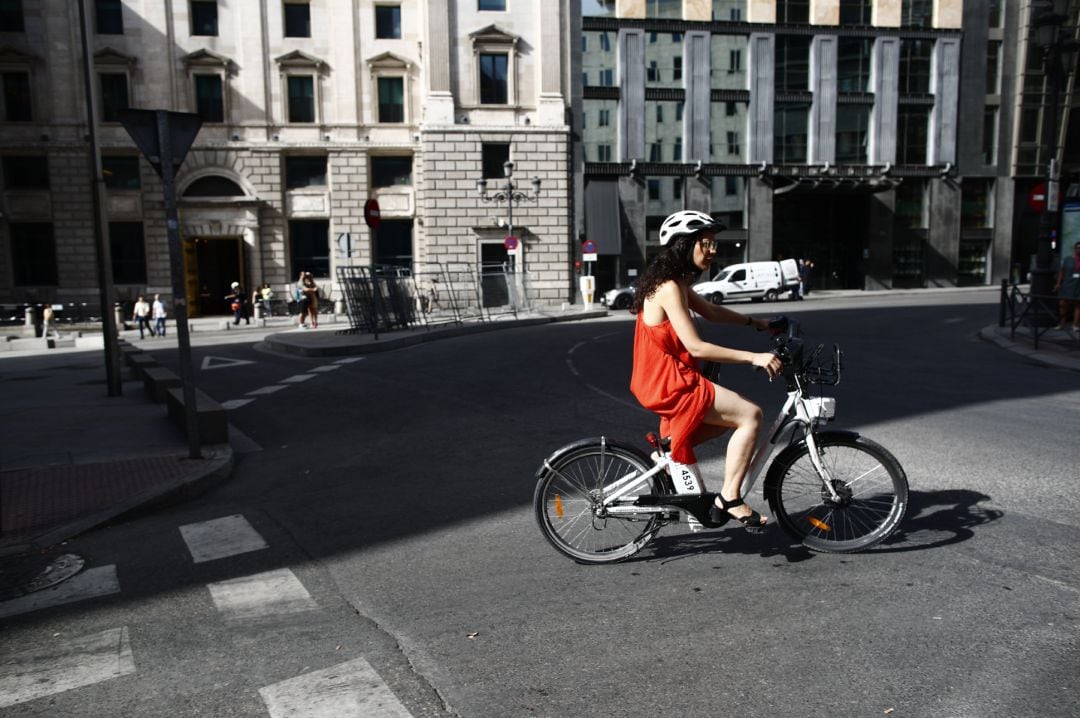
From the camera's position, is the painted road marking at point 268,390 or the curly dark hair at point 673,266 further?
the painted road marking at point 268,390

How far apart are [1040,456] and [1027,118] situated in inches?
1850

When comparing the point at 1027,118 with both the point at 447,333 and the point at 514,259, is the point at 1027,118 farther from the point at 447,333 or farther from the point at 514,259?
the point at 447,333

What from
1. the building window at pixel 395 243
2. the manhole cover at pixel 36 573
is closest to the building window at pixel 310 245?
the building window at pixel 395 243

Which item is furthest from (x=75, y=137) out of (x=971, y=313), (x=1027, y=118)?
(x=1027, y=118)

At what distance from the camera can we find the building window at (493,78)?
38.2m

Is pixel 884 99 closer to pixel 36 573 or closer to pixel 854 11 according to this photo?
pixel 854 11

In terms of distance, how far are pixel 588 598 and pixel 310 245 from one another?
120ft

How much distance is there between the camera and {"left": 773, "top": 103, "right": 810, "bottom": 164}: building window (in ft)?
143

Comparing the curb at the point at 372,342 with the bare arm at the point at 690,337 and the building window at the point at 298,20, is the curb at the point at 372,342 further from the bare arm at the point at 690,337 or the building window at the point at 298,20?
the building window at the point at 298,20

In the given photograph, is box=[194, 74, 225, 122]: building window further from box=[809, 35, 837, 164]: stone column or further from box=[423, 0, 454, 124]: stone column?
box=[809, 35, 837, 164]: stone column

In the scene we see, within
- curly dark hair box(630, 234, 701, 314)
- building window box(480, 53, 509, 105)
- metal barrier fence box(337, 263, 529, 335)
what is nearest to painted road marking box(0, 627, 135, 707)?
curly dark hair box(630, 234, 701, 314)

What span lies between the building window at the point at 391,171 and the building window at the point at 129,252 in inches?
416

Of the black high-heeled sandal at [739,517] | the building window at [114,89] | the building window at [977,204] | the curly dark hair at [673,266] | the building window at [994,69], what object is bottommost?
the black high-heeled sandal at [739,517]

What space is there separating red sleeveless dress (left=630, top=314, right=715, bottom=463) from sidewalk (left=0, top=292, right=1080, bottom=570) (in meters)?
3.83
